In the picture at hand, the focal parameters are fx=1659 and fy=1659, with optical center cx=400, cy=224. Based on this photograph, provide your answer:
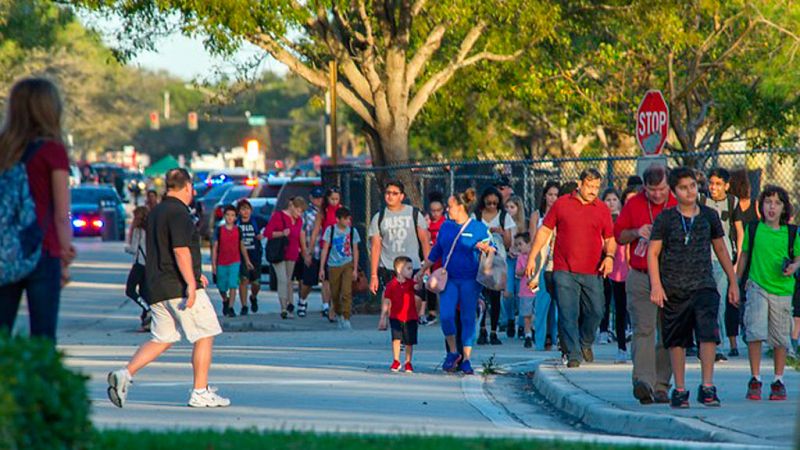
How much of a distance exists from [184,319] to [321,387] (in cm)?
223

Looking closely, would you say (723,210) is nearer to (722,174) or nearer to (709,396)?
(722,174)

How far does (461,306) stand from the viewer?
51.9 feet

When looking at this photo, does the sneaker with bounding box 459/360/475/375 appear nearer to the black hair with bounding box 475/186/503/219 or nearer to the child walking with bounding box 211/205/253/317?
the black hair with bounding box 475/186/503/219

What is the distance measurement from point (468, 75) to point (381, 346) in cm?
1159

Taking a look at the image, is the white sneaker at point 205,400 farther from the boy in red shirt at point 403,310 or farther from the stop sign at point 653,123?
the stop sign at point 653,123

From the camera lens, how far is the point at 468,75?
3028 cm

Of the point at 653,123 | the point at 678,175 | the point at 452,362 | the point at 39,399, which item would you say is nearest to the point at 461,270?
the point at 452,362

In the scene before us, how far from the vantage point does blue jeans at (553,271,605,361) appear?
15469 mm

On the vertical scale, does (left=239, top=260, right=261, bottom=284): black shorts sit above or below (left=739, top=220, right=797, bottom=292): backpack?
below

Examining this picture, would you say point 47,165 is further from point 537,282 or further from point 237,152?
point 237,152

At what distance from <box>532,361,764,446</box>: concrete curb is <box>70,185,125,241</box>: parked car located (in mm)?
40013

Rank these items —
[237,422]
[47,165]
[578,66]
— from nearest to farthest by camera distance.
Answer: [47,165], [237,422], [578,66]

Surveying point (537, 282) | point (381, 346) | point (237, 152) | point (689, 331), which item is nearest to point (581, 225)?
point (537, 282)

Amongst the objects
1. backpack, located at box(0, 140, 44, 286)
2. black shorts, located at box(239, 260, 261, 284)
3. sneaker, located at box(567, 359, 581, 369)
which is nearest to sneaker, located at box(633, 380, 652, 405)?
sneaker, located at box(567, 359, 581, 369)
